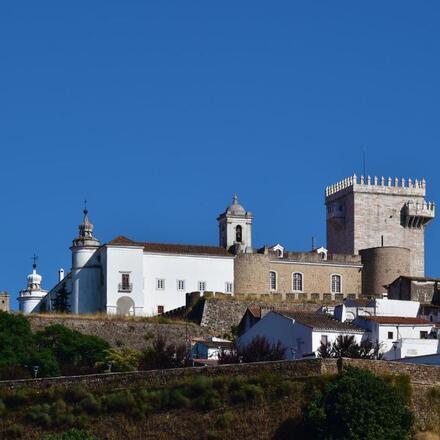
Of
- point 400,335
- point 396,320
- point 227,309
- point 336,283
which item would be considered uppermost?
point 336,283

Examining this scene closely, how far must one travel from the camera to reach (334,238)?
99.6 m

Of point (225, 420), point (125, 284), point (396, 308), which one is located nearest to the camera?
point (225, 420)

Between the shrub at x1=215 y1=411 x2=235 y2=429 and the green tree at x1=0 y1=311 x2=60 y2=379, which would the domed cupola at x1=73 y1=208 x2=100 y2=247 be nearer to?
the green tree at x1=0 y1=311 x2=60 y2=379

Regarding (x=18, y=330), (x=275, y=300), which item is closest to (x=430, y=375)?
(x=18, y=330)

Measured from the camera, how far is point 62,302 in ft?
282

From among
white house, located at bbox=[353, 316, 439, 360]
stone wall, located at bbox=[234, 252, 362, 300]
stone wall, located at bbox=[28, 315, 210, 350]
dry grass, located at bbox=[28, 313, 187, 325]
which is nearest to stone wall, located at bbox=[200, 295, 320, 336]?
dry grass, located at bbox=[28, 313, 187, 325]

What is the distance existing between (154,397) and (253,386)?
11.0 ft

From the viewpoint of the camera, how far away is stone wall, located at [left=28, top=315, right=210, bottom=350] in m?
77.8

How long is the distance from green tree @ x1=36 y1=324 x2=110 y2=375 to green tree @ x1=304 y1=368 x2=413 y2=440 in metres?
21.7

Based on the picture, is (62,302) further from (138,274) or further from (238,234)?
(238,234)

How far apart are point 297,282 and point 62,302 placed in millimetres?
13597

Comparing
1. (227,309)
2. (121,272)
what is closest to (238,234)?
(227,309)

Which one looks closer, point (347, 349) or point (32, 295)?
point (347, 349)

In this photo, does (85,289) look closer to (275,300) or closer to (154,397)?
(275,300)
